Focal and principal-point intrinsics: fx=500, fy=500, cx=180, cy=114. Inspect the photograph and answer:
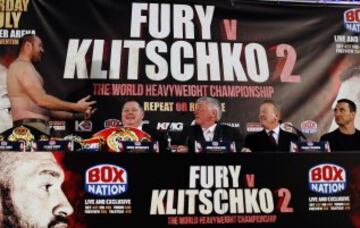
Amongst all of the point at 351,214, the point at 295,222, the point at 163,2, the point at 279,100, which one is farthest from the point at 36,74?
the point at 351,214

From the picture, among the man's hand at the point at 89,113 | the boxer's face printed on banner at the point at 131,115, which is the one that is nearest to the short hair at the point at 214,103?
the boxer's face printed on banner at the point at 131,115

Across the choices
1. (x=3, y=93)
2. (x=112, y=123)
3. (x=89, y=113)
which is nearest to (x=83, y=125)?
(x=89, y=113)

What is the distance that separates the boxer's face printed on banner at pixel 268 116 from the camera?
13.0 feet

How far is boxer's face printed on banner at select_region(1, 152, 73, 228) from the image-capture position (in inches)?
109

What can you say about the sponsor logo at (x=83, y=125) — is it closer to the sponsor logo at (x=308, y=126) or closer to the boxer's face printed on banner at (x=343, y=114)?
the sponsor logo at (x=308, y=126)

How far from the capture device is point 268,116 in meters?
3.98

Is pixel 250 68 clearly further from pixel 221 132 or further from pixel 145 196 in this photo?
pixel 145 196

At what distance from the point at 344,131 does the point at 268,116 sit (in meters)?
0.64

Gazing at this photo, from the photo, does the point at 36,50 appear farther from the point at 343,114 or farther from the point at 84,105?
the point at 343,114

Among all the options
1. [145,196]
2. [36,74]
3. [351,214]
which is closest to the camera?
[145,196]

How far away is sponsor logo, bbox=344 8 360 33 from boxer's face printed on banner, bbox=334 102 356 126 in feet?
2.12

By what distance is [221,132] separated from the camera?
3918 millimetres

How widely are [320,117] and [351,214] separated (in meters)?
1.11

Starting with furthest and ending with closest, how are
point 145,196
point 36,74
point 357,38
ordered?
1. point 357,38
2. point 36,74
3. point 145,196
